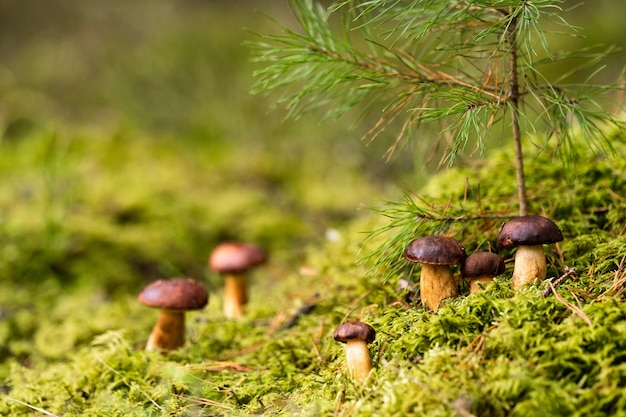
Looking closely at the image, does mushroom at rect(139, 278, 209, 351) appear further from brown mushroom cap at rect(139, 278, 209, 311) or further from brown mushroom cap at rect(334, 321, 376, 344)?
brown mushroom cap at rect(334, 321, 376, 344)

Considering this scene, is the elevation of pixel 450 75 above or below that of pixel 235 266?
above

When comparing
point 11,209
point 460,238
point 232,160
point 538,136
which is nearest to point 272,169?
point 232,160

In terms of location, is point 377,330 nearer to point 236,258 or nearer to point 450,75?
point 450,75

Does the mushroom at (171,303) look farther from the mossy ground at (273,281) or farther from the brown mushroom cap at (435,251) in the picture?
the brown mushroom cap at (435,251)

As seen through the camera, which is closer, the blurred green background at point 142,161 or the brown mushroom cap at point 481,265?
the brown mushroom cap at point 481,265

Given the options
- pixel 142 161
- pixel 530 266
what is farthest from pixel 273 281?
pixel 142 161

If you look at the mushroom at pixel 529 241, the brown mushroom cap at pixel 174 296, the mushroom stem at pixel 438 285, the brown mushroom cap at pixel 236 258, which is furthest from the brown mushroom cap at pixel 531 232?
the brown mushroom cap at pixel 236 258

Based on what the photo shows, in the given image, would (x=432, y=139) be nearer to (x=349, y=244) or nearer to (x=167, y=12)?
(x=349, y=244)
